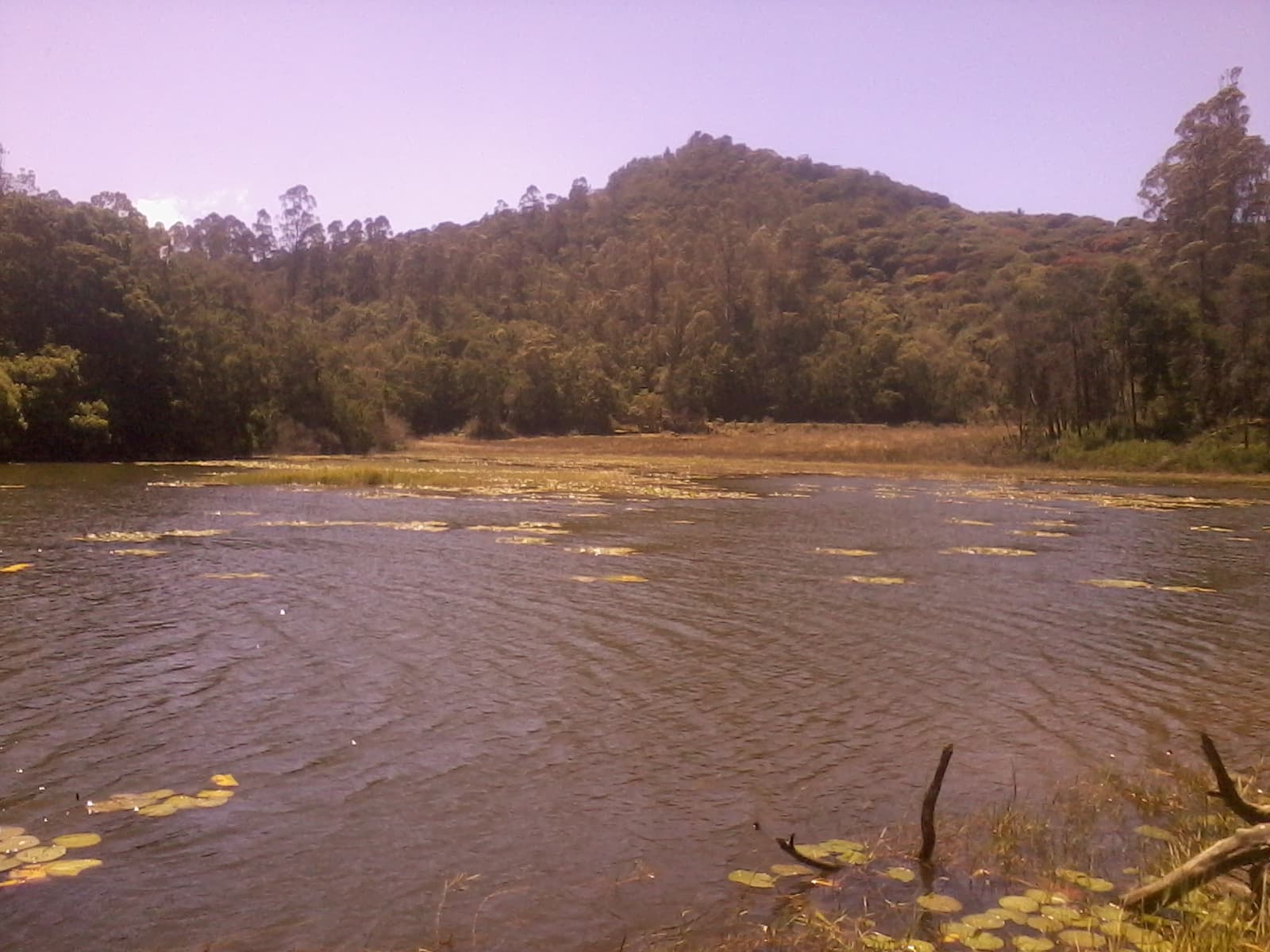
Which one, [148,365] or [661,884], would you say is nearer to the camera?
[661,884]

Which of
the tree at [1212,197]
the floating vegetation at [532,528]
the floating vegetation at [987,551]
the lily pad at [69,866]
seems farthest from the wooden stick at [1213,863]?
the tree at [1212,197]

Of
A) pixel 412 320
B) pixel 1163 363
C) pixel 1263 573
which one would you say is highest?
pixel 412 320

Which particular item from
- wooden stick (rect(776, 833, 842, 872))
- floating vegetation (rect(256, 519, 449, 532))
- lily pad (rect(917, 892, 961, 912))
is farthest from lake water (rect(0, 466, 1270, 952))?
floating vegetation (rect(256, 519, 449, 532))

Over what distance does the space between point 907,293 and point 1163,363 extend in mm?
81877

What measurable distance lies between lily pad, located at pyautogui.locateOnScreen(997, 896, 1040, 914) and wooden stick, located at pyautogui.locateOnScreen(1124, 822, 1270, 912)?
0.73 m

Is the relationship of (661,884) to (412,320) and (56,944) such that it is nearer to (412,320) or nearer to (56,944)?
(56,944)

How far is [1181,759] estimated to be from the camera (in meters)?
11.4

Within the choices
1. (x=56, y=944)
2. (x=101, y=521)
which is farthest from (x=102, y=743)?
(x=101, y=521)

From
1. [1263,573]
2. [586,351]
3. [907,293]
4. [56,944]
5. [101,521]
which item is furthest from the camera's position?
[907,293]

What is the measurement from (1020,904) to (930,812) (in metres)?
0.86

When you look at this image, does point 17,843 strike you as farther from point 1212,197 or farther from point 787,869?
point 1212,197

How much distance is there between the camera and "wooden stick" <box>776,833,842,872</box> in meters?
7.81

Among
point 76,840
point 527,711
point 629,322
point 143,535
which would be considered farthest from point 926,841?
point 629,322

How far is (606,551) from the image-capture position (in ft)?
86.8
